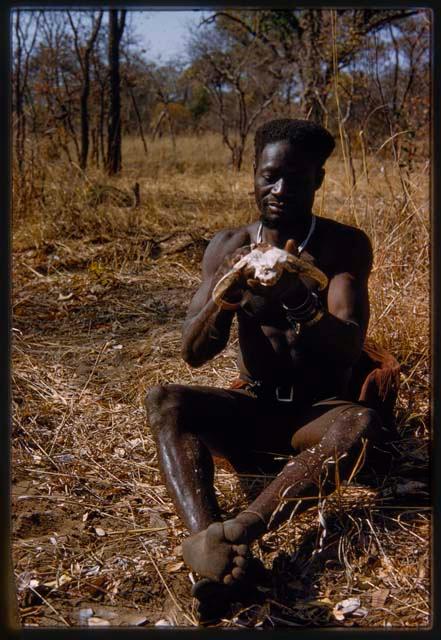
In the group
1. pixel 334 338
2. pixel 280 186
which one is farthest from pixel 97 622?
pixel 280 186

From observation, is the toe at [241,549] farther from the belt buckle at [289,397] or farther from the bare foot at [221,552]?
the belt buckle at [289,397]

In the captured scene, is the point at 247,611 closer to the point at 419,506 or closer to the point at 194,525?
the point at 194,525

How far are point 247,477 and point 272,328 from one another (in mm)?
537

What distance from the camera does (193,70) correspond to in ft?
54.6

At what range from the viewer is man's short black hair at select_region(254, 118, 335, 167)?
2.34 meters

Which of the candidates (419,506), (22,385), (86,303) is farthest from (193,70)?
(419,506)

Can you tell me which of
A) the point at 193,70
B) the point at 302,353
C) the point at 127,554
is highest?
the point at 193,70

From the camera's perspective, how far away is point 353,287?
2.38 meters

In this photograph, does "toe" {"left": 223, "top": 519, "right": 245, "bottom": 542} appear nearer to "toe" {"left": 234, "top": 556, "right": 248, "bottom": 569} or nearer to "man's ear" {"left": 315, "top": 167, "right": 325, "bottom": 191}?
"toe" {"left": 234, "top": 556, "right": 248, "bottom": 569}

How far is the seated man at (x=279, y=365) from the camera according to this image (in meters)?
2.09

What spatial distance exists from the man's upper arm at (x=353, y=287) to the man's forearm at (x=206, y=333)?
324mm

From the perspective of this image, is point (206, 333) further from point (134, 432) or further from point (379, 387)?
point (134, 432)

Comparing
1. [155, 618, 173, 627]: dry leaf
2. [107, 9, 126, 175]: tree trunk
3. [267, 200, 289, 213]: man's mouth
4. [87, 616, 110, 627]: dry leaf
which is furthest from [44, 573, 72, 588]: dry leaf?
[107, 9, 126, 175]: tree trunk

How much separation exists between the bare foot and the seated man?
0.02 meters
